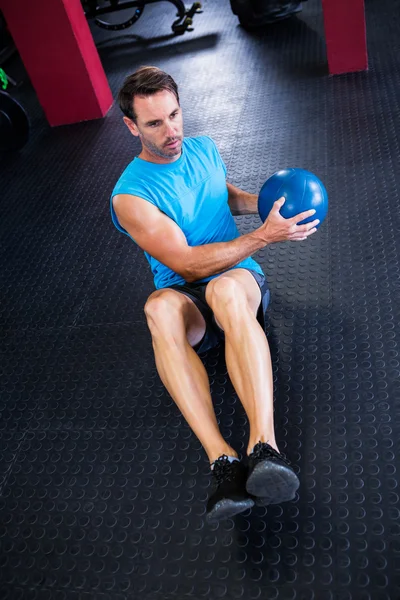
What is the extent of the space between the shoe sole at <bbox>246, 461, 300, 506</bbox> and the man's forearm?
68 cm

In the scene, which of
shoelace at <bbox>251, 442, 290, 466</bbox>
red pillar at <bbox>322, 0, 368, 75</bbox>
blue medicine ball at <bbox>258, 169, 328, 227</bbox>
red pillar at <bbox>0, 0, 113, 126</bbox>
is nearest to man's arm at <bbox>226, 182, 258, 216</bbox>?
blue medicine ball at <bbox>258, 169, 328, 227</bbox>

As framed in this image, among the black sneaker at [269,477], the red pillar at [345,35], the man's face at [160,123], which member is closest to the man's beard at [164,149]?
the man's face at [160,123]

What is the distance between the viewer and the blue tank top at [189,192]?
176 cm

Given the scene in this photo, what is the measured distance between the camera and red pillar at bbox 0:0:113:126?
3.95 meters

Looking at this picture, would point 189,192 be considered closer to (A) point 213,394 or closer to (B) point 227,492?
(A) point 213,394

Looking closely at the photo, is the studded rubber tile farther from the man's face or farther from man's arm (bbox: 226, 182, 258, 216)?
the man's face

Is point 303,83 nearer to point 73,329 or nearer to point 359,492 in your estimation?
point 73,329

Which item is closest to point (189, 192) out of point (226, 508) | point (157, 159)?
point (157, 159)

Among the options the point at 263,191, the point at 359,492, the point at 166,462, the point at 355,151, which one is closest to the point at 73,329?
the point at 166,462

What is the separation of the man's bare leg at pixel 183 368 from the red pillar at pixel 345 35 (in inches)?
110

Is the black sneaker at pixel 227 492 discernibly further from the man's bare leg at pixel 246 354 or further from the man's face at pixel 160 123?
the man's face at pixel 160 123

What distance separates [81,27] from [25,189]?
147cm

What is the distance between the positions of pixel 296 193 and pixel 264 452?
816 millimetres

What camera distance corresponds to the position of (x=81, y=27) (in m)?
4.17
